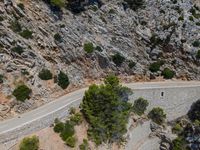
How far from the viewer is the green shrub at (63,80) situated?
6334cm

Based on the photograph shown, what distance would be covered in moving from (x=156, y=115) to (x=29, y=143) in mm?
27185

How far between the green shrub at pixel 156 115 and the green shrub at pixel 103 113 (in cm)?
928

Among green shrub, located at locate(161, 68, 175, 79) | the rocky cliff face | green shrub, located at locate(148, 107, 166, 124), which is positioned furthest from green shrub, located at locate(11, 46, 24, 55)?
green shrub, located at locate(161, 68, 175, 79)

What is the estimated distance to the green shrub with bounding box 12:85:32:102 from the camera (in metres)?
56.2

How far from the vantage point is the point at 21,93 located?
56.5m

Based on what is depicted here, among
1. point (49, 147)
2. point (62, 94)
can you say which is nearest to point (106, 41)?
point (62, 94)

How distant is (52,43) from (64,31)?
3.49 meters

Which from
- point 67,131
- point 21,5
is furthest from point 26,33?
point 67,131

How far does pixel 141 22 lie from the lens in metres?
76.9

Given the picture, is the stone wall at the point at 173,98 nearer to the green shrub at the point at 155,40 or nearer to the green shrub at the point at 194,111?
the green shrub at the point at 194,111

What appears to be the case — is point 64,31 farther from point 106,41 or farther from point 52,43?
point 106,41

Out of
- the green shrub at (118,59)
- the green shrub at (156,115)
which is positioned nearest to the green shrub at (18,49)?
the green shrub at (118,59)

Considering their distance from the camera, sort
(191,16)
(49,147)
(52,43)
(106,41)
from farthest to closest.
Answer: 1. (191,16)
2. (106,41)
3. (52,43)
4. (49,147)

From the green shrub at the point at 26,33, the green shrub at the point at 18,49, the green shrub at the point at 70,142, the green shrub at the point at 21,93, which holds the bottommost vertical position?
the green shrub at the point at 70,142
